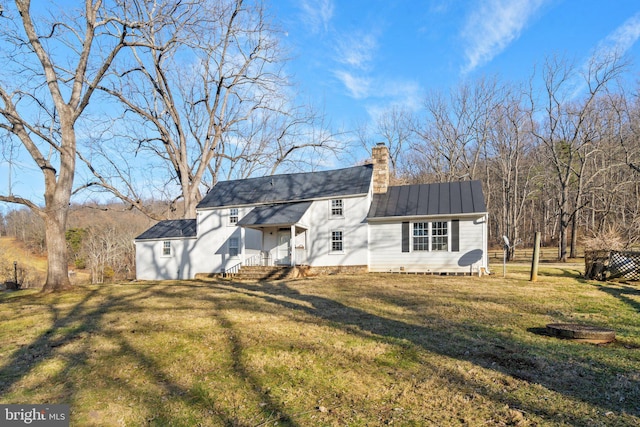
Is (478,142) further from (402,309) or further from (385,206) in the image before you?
(402,309)

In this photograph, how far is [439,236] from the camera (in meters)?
16.4

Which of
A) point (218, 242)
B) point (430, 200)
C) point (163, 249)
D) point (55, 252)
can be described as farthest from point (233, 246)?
point (430, 200)

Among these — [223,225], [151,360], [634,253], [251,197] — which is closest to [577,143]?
[634,253]

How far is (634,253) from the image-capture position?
13250 mm

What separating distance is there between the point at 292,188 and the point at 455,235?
9.18 meters

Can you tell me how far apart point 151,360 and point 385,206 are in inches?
564

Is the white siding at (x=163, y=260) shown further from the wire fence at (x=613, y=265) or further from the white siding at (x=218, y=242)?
the wire fence at (x=613, y=265)

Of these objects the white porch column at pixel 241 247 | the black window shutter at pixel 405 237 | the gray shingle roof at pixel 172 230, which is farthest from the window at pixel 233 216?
the black window shutter at pixel 405 237

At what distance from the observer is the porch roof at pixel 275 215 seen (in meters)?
17.2

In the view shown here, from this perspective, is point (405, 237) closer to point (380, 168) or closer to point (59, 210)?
point (380, 168)

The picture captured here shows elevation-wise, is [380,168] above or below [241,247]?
above

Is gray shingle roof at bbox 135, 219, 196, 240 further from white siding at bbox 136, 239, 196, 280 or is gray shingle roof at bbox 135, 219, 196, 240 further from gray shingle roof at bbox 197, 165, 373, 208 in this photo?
gray shingle roof at bbox 197, 165, 373, 208

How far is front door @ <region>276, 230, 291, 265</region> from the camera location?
18.9 meters

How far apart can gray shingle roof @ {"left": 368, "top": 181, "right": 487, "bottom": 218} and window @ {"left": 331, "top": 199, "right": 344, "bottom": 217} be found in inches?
60.4
